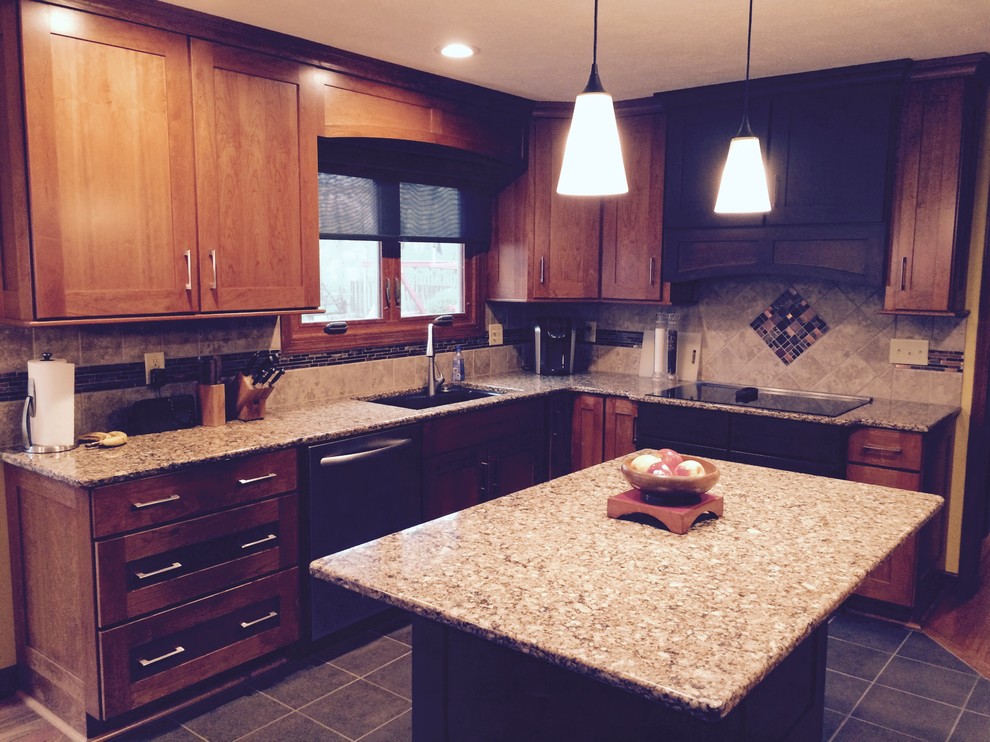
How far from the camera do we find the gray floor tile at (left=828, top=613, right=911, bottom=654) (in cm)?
316

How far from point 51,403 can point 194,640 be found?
2.88 ft

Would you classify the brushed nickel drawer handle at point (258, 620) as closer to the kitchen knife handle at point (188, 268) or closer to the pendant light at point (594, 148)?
the kitchen knife handle at point (188, 268)

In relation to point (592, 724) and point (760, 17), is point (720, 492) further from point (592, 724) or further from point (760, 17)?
point (760, 17)

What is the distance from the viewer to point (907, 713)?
8.77ft

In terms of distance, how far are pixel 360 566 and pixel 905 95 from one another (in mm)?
3054

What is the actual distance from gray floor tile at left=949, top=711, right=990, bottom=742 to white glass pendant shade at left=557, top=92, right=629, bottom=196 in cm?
210

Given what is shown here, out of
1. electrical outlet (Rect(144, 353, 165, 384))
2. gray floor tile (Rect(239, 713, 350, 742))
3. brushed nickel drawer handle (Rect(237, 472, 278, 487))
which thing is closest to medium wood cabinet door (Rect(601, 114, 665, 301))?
brushed nickel drawer handle (Rect(237, 472, 278, 487))

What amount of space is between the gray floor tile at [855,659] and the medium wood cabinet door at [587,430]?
1.38 m

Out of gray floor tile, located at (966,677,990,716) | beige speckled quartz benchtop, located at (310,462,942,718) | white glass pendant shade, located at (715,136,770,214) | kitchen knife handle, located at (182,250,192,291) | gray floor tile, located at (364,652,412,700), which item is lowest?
gray floor tile, located at (966,677,990,716)

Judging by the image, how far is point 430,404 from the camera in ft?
12.7

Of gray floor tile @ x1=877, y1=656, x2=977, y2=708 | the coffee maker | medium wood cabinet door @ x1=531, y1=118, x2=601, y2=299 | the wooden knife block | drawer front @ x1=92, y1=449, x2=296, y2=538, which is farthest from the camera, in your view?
the coffee maker

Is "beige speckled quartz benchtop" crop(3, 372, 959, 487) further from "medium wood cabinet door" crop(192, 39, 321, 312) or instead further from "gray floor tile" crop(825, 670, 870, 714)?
"gray floor tile" crop(825, 670, 870, 714)

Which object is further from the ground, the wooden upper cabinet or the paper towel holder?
the wooden upper cabinet

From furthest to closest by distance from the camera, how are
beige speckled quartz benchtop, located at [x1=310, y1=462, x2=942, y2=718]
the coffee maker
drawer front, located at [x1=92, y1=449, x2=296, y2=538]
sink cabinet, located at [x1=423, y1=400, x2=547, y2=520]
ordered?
the coffee maker
sink cabinet, located at [x1=423, y1=400, x2=547, y2=520]
drawer front, located at [x1=92, y1=449, x2=296, y2=538]
beige speckled quartz benchtop, located at [x1=310, y1=462, x2=942, y2=718]
